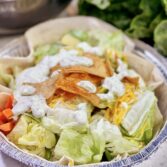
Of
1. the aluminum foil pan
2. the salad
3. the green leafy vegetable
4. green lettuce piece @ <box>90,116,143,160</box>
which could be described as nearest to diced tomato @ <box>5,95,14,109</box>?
the salad

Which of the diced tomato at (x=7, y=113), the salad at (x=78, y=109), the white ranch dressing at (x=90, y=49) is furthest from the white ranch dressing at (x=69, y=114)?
the white ranch dressing at (x=90, y=49)

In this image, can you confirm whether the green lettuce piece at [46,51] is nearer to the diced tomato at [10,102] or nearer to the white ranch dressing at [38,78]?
Result: the white ranch dressing at [38,78]

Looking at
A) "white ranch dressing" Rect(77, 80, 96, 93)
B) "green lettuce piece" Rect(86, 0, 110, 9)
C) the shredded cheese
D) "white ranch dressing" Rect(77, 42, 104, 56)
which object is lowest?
the shredded cheese

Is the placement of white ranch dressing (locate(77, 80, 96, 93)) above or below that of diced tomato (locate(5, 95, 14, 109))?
above

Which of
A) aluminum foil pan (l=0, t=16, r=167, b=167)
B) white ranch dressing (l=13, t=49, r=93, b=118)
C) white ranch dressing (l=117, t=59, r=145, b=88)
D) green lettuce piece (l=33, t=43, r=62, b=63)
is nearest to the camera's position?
aluminum foil pan (l=0, t=16, r=167, b=167)

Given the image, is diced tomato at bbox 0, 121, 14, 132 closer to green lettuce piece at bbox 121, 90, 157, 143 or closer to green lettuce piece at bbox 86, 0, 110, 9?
green lettuce piece at bbox 121, 90, 157, 143

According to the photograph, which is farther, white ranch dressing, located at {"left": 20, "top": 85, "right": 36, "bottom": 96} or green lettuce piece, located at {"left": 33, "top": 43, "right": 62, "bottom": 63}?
green lettuce piece, located at {"left": 33, "top": 43, "right": 62, "bottom": 63}

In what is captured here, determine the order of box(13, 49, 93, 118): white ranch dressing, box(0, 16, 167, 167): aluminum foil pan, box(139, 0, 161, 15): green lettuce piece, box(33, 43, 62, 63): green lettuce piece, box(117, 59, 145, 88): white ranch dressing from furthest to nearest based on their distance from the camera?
box(139, 0, 161, 15): green lettuce piece, box(33, 43, 62, 63): green lettuce piece, box(117, 59, 145, 88): white ranch dressing, box(13, 49, 93, 118): white ranch dressing, box(0, 16, 167, 167): aluminum foil pan

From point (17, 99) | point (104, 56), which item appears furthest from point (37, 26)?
point (17, 99)
